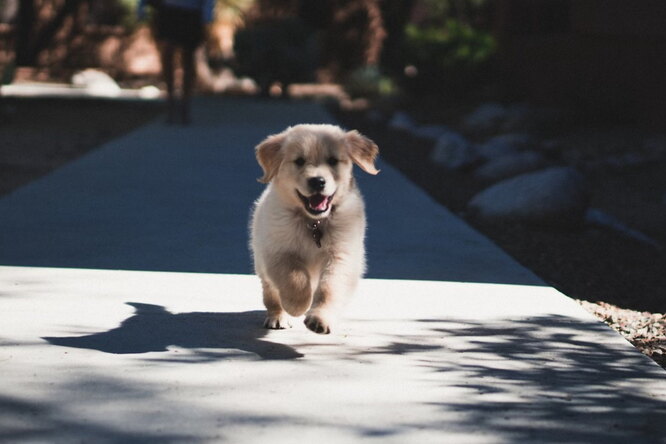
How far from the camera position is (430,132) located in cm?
1831

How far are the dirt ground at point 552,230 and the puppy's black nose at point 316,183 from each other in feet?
6.23

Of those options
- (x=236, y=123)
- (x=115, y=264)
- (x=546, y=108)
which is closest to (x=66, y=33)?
(x=236, y=123)

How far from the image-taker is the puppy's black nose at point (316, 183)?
537 centimetres

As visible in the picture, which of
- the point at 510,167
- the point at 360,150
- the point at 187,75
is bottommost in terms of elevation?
the point at 360,150

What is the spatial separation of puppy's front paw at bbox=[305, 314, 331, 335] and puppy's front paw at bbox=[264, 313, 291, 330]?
623mm

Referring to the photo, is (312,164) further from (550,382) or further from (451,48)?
(451,48)

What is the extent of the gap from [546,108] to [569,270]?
Answer: 11.0 meters

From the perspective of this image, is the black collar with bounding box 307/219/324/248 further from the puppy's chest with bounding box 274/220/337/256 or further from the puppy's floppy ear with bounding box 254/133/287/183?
the puppy's floppy ear with bounding box 254/133/287/183

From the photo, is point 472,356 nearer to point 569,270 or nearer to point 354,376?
point 354,376

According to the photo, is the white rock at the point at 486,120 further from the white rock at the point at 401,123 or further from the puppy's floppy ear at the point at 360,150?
the puppy's floppy ear at the point at 360,150

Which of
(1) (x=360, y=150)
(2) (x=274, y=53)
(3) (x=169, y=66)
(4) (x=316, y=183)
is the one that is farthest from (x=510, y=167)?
(2) (x=274, y=53)

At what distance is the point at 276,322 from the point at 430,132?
500 inches

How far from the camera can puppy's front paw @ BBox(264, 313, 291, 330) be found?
5.87 metres

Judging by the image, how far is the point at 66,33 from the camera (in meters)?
32.7
